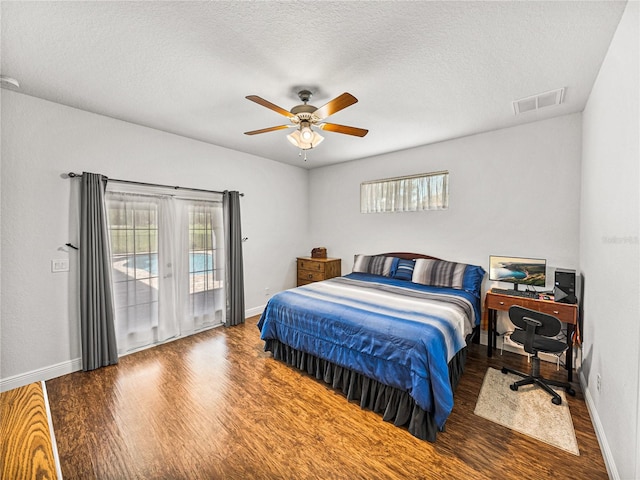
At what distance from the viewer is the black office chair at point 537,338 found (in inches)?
89.8

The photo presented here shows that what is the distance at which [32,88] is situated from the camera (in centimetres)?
238

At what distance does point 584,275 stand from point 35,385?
4032 millimetres

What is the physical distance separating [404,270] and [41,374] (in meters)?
4.23

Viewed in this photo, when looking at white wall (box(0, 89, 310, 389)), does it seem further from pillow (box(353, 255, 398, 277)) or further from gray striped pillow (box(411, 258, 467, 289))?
gray striped pillow (box(411, 258, 467, 289))

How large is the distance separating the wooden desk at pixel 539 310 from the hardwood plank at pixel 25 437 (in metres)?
3.56

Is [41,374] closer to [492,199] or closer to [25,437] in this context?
[25,437]

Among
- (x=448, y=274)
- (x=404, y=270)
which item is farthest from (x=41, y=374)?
(x=448, y=274)

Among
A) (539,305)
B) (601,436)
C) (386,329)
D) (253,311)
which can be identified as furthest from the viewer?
(253,311)

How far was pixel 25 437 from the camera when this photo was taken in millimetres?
856

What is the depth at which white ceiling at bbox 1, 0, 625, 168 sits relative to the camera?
1573 millimetres

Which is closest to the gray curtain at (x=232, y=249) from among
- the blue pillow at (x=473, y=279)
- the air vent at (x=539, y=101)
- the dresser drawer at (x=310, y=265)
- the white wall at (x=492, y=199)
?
the dresser drawer at (x=310, y=265)

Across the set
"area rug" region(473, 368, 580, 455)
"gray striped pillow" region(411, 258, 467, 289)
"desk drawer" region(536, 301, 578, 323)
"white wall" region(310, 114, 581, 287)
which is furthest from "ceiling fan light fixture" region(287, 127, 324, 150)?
"desk drawer" region(536, 301, 578, 323)

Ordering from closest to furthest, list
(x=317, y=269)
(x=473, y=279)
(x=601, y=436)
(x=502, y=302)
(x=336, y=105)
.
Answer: (x=601, y=436) < (x=336, y=105) < (x=502, y=302) < (x=473, y=279) < (x=317, y=269)

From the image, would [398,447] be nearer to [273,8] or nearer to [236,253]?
[273,8]
